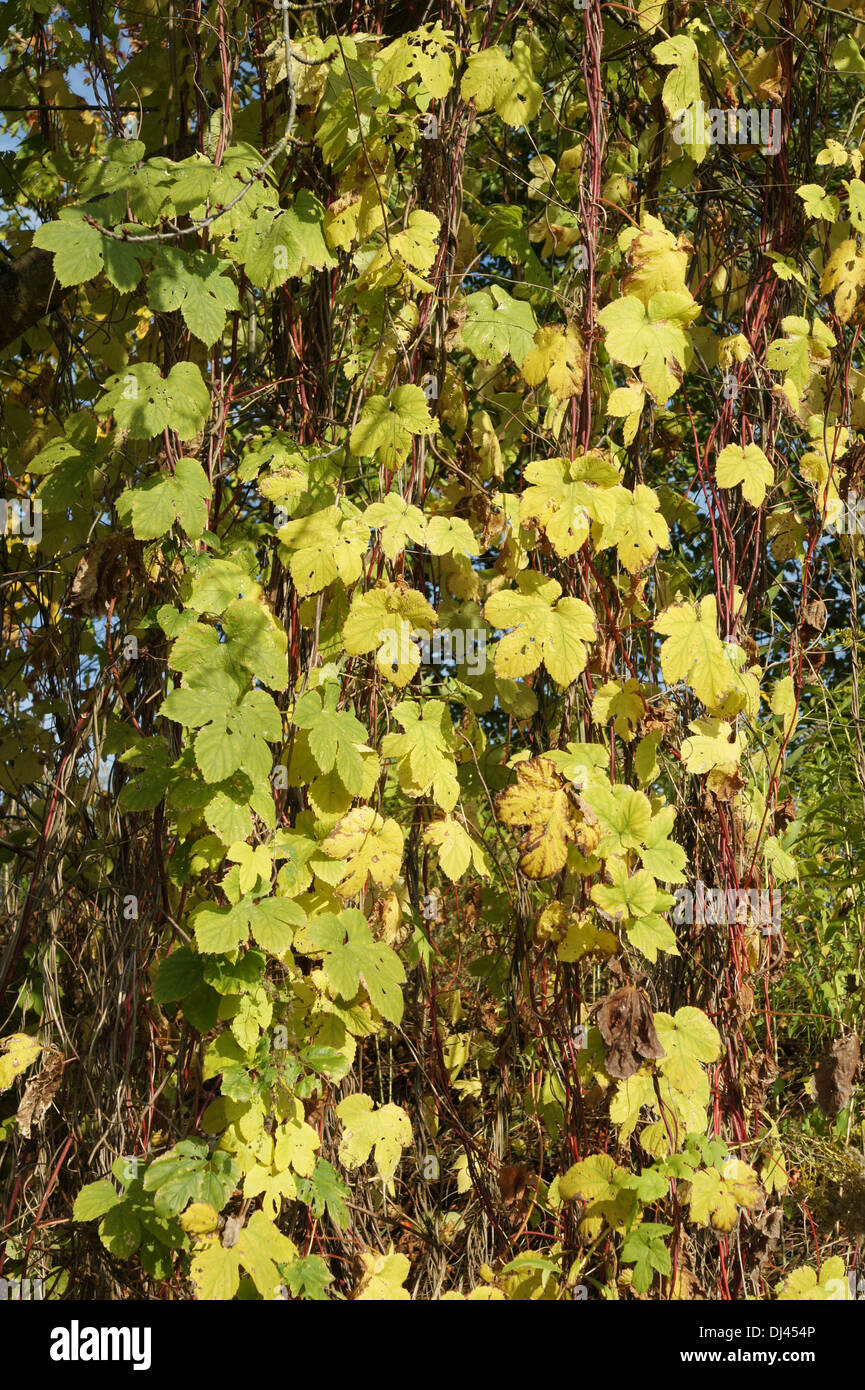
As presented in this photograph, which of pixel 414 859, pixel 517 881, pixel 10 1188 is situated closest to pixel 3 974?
pixel 10 1188

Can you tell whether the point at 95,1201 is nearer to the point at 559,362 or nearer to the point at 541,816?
the point at 541,816

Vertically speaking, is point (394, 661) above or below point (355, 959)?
above

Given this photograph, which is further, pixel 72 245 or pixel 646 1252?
pixel 646 1252

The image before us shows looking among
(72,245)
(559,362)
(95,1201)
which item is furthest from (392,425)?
(95,1201)

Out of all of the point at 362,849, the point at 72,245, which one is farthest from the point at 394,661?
the point at 72,245

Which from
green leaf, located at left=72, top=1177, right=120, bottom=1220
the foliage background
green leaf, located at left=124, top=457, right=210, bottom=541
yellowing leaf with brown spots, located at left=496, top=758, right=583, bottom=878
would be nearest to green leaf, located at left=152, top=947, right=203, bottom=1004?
the foliage background

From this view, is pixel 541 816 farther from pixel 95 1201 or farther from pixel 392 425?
Answer: pixel 95 1201

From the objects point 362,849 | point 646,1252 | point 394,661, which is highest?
point 394,661

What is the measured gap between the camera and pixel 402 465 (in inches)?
70.7

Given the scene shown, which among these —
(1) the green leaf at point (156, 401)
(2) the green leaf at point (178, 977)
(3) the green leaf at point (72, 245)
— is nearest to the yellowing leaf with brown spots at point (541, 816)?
(2) the green leaf at point (178, 977)

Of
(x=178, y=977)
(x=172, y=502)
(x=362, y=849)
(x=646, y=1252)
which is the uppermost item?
(x=172, y=502)

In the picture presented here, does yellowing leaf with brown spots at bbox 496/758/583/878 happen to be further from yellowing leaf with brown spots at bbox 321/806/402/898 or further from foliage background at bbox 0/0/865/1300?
yellowing leaf with brown spots at bbox 321/806/402/898
